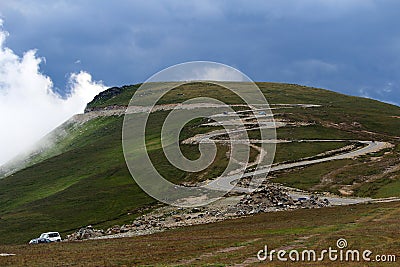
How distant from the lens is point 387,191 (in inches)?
4668

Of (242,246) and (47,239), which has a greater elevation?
(242,246)

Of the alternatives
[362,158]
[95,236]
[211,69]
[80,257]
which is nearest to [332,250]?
[211,69]

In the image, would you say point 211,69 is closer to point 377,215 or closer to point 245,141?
point 377,215

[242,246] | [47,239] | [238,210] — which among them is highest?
[238,210]

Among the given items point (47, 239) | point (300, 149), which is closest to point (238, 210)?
point (47, 239)

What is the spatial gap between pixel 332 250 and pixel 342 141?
15518 centimetres

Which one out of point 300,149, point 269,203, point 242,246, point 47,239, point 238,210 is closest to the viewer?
point 242,246

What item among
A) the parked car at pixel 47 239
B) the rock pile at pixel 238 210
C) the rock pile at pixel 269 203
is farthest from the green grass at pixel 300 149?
the parked car at pixel 47 239

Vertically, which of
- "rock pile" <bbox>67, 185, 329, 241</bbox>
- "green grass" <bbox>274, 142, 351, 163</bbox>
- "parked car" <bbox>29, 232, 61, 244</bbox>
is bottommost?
"parked car" <bbox>29, 232, 61, 244</bbox>

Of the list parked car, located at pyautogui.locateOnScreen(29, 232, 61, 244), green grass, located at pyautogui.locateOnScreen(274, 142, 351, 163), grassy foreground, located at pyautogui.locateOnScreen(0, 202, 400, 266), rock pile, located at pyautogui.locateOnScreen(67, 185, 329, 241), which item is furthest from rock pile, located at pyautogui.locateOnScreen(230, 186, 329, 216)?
green grass, located at pyautogui.locateOnScreen(274, 142, 351, 163)

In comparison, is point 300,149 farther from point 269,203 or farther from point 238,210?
point 238,210

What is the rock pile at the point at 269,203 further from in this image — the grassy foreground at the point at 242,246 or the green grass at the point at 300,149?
the green grass at the point at 300,149

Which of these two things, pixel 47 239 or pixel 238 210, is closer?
pixel 47 239

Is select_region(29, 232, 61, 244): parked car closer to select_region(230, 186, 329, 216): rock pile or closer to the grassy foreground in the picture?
the grassy foreground
